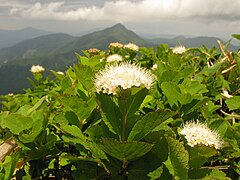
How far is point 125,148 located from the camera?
1.00 meters

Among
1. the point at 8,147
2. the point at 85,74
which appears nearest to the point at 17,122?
the point at 8,147

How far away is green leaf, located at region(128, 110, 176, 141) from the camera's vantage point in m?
1.04

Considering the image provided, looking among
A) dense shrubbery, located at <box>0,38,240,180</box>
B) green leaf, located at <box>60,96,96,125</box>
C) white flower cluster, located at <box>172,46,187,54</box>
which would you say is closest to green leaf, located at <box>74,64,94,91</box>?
dense shrubbery, located at <box>0,38,240,180</box>

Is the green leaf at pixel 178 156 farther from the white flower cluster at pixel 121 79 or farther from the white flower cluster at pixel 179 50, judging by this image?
the white flower cluster at pixel 179 50

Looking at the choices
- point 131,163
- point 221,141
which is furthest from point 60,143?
point 221,141

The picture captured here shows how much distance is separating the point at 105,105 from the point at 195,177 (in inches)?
18.1

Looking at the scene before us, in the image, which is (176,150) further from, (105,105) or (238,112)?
(238,112)

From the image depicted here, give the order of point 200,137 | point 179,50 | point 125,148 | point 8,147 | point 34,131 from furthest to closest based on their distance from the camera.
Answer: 1. point 179,50
2. point 8,147
3. point 34,131
4. point 200,137
5. point 125,148

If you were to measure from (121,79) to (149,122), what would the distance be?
199mm

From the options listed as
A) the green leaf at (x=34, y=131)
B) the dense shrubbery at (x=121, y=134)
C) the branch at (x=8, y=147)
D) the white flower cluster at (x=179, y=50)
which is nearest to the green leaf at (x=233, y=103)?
the dense shrubbery at (x=121, y=134)

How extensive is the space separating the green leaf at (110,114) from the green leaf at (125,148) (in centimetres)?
14

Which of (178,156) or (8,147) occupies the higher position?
(178,156)

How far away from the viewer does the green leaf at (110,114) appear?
1154 mm

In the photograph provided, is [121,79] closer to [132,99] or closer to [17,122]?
[132,99]
